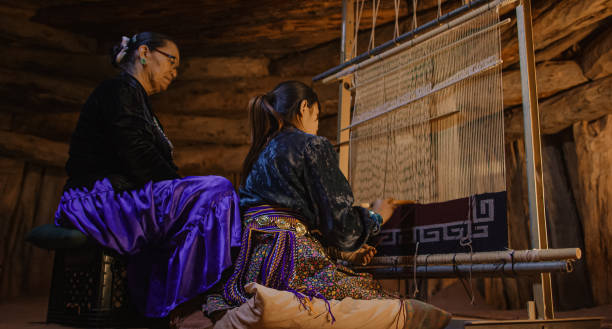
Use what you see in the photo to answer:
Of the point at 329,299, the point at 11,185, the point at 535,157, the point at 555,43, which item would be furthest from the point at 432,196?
the point at 11,185

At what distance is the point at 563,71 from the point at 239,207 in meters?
3.00

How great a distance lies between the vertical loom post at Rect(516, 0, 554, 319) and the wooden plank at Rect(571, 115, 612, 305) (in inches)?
74.5

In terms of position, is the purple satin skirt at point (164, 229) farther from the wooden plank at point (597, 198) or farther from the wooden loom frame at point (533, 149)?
the wooden plank at point (597, 198)

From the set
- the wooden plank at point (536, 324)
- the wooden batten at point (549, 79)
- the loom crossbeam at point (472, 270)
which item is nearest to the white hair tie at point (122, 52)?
the loom crossbeam at point (472, 270)

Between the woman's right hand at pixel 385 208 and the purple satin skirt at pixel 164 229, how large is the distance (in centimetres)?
64

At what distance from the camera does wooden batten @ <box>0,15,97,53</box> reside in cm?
500

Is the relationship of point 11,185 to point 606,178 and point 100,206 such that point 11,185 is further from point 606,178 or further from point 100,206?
point 606,178

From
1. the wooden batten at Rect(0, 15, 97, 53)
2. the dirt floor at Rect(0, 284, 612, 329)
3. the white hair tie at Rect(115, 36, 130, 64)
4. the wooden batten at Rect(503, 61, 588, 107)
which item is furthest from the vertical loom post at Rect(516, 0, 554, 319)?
the wooden batten at Rect(0, 15, 97, 53)

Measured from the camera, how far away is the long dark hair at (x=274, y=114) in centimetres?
222

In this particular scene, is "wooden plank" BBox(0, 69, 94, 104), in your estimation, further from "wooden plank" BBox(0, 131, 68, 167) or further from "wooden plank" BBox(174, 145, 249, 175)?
"wooden plank" BBox(174, 145, 249, 175)

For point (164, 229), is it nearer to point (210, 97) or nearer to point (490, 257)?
point (490, 257)

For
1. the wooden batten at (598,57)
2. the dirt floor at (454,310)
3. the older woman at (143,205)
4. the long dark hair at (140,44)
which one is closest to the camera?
the older woman at (143,205)

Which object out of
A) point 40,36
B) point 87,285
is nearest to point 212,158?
point 40,36

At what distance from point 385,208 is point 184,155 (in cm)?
347
